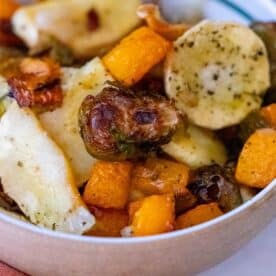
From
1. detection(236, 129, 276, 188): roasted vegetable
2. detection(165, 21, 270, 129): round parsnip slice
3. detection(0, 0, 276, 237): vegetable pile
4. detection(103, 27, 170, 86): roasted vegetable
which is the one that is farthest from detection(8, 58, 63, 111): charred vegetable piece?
detection(236, 129, 276, 188): roasted vegetable

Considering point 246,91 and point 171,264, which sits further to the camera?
point 246,91

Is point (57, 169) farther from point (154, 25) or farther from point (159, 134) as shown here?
point (154, 25)

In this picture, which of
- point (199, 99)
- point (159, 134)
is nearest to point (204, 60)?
point (199, 99)

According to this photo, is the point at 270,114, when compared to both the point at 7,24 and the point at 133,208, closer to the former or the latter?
the point at 133,208

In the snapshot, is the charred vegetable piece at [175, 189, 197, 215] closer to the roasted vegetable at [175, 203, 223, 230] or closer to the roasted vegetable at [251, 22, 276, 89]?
the roasted vegetable at [175, 203, 223, 230]

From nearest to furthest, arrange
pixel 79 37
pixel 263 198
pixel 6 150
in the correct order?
pixel 263 198 < pixel 6 150 < pixel 79 37

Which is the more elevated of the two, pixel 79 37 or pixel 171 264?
pixel 79 37

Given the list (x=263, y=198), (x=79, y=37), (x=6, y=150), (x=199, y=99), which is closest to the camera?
(x=263, y=198)
